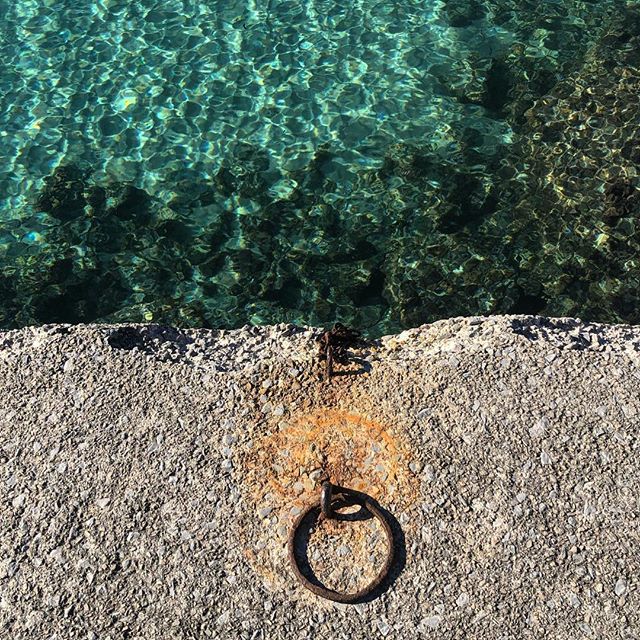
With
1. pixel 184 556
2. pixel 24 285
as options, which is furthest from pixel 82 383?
pixel 24 285

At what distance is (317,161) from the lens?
7324 mm

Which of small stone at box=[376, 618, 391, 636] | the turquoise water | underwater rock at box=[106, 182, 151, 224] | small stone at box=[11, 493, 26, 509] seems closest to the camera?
small stone at box=[376, 618, 391, 636]

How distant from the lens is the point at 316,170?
23.8 feet

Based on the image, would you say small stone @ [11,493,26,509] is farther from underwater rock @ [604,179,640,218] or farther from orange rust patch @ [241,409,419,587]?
underwater rock @ [604,179,640,218]

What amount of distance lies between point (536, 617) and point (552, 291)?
2979 mm

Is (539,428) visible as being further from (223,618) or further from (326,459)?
(223,618)

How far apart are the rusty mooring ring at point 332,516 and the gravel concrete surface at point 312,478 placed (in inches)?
1.7

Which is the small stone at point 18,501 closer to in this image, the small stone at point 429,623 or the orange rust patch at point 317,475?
the orange rust patch at point 317,475

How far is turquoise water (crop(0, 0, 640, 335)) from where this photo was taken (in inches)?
251

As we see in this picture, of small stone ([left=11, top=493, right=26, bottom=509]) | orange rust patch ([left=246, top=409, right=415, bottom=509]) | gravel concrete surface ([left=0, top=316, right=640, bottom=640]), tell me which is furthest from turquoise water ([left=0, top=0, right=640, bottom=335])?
small stone ([left=11, top=493, right=26, bottom=509])

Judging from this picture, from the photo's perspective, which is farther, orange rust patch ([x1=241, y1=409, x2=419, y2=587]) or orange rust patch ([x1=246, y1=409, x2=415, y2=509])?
orange rust patch ([x1=246, y1=409, x2=415, y2=509])

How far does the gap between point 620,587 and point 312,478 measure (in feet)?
4.74

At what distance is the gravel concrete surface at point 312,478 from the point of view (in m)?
3.82

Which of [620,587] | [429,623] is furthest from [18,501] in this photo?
[620,587]
